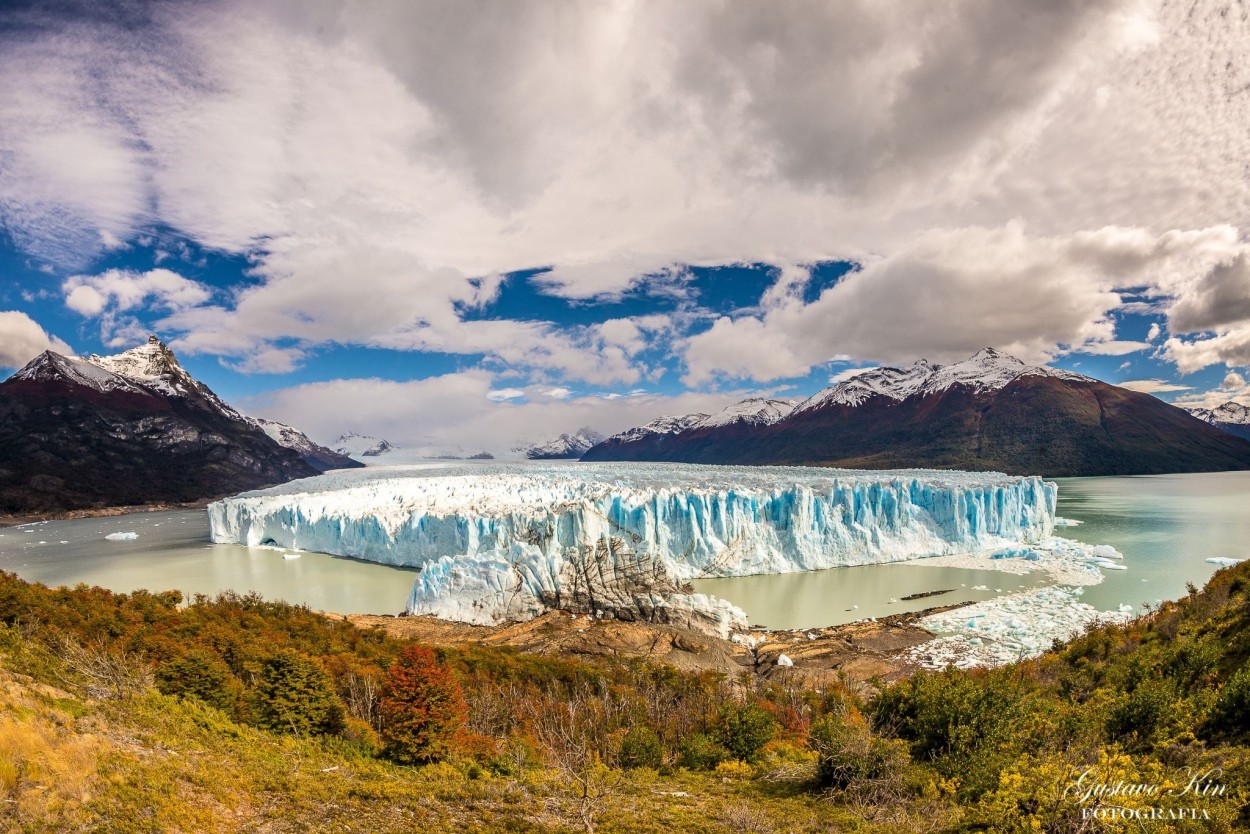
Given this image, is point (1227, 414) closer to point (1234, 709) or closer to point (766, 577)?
point (766, 577)

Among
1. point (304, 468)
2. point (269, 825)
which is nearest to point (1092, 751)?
point (269, 825)

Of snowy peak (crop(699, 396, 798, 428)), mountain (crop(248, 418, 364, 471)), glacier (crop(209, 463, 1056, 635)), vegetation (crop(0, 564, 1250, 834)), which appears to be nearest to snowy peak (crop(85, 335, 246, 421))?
mountain (crop(248, 418, 364, 471))

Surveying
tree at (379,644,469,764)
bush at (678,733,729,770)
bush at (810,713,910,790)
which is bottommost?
bush at (678,733,729,770)

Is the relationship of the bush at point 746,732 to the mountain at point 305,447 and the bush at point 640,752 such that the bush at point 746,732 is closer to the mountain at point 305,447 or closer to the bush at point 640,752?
the bush at point 640,752

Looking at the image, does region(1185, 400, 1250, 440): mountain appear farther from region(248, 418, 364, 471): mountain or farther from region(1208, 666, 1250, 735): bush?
region(248, 418, 364, 471): mountain

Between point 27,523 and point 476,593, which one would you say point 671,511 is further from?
point 27,523

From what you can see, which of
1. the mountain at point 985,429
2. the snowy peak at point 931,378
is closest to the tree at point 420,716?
the mountain at point 985,429
